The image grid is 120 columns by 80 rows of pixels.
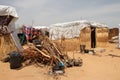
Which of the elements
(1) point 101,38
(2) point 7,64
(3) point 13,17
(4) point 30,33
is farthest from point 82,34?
(2) point 7,64

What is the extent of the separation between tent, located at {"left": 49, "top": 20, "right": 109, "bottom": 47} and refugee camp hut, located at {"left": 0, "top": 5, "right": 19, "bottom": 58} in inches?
304

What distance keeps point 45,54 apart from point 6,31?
3013 mm

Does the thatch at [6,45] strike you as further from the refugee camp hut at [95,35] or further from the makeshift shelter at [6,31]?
the refugee camp hut at [95,35]

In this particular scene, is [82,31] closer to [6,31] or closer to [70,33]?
[70,33]

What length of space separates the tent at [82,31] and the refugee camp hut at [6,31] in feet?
25.4

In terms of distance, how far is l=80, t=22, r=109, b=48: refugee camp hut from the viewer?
20600 millimetres

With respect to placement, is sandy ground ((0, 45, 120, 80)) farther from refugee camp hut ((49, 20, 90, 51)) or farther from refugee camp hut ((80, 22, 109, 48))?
refugee camp hut ((80, 22, 109, 48))

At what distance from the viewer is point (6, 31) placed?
1262cm

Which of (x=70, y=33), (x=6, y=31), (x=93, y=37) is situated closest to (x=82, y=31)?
(x=70, y=33)

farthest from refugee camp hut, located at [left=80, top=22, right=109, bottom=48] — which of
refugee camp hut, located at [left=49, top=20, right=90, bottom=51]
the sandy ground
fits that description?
the sandy ground

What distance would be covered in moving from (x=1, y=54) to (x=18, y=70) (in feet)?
8.77

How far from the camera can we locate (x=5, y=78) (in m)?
8.77

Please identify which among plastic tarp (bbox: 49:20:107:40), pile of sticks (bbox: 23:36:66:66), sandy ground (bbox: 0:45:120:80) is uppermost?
plastic tarp (bbox: 49:20:107:40)

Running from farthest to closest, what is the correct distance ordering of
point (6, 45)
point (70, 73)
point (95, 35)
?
point (95, 35) → point (6, 45) → point (70, 73)
